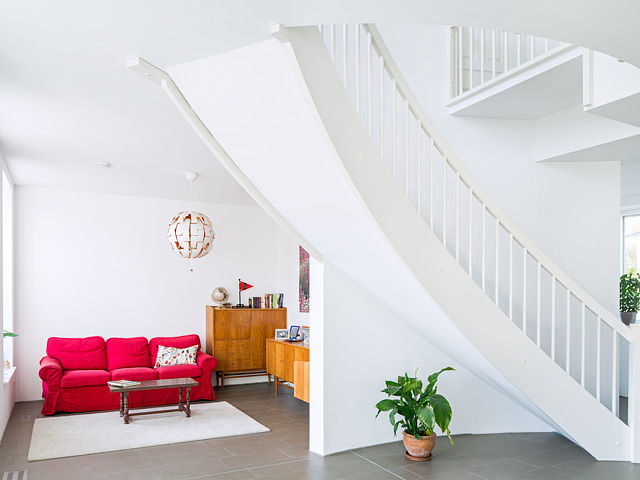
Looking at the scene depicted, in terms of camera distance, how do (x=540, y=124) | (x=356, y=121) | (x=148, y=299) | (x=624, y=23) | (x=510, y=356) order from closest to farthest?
1. (x=624, y=23)
2. (x=356, y=121)
3. (x=510, y=356)
4. (x=540, y=124)
5. (x=148, y=299)

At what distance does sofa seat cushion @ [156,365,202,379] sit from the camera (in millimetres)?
6992

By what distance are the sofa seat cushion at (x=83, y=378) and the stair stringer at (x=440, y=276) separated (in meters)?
4.01

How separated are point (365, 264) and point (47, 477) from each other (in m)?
2.97

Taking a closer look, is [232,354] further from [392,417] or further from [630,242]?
[630,242]

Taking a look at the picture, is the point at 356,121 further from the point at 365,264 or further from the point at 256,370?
the point at 256,370

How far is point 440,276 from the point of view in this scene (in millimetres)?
4043

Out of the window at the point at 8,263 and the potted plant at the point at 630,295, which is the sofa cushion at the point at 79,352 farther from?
the potted plant at the point at 630,295

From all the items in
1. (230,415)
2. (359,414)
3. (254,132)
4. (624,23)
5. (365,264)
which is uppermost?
(624,23)

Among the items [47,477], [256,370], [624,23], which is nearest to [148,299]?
[256,370]

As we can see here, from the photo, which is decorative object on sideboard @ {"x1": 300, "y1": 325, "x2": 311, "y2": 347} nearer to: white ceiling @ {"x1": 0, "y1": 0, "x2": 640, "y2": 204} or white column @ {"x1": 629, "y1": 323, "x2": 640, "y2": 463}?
white ceiling @ {"x1": 0, "y1": 0, "x2": 640, "y2": 204}

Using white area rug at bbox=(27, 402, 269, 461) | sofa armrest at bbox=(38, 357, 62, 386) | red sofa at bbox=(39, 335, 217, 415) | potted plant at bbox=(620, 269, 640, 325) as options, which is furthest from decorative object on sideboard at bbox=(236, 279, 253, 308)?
potted plant at bbox=(620, 269, 640, 325)

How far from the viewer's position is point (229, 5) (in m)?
2.45

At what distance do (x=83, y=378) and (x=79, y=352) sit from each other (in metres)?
0.58

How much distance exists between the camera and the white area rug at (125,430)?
5.11 metres
